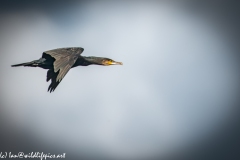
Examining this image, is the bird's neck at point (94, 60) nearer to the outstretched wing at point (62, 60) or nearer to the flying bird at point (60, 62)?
the flying bird at point (60, 62)

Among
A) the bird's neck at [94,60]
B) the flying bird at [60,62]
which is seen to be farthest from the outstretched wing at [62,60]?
the bird's neck at [94,60]

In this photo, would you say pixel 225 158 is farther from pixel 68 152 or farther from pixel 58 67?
pixel 58 67

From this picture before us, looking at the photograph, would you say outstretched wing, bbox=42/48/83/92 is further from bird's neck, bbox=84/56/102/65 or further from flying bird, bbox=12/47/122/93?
bird's neck, bbox=84/56/102/65

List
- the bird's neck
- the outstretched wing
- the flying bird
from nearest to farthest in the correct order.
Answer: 1. the outstretched wing
2. the flying bird
3. the bird's neck

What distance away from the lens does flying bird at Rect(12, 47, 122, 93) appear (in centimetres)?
1642

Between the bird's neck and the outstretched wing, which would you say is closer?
the outstretched wing

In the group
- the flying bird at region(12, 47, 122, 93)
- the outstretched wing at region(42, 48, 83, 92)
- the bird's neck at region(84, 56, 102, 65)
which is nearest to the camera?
the outstretched wing at region(42, 48, 83, 92)

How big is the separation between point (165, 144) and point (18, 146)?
2051cm

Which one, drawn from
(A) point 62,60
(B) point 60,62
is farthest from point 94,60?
(B) point 60,62

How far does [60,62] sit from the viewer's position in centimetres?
1662

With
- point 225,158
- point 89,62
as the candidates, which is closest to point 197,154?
point 225,158

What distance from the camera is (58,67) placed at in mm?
16297

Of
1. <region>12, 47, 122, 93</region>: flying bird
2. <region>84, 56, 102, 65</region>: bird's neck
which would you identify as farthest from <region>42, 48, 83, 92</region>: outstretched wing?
<region>84, 56, 102, 65</region>: bird's neck

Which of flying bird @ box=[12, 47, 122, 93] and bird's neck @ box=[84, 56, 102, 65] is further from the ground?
bird's neck @ box=[84, 56, 102, 65]
